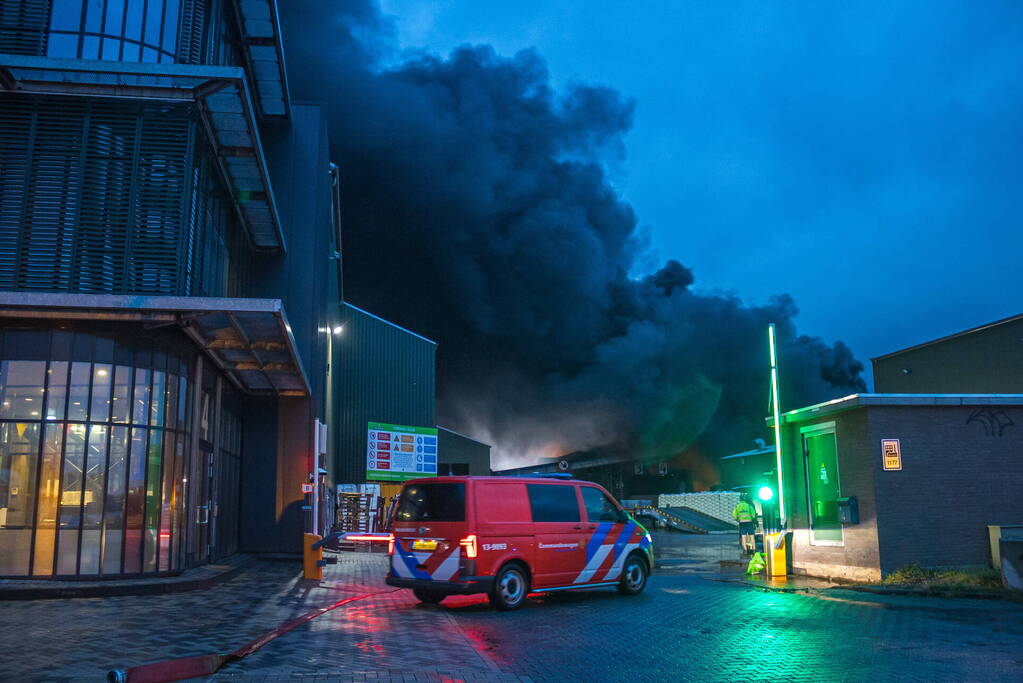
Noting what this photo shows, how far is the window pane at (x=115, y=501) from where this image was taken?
43.5 ft

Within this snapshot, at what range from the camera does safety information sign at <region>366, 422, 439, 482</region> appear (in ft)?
126

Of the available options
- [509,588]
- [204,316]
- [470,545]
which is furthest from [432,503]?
[204,316]

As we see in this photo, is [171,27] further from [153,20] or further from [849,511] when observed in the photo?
[849,511]

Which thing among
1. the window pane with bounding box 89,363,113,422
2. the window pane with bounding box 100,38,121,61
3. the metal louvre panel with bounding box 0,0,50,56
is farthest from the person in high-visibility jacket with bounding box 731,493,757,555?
the metal louvre panel with bounding box 0,0,50,56

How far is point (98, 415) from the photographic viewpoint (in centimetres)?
1345

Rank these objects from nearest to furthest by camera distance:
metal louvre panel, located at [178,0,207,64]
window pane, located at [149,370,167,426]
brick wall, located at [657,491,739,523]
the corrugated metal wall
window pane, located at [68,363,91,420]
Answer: window pane, located at [68,363,91,420] < window pane, located at [149,370,167,426] < metal louvre panel, located at [178,0,207,64] < the corrugated metal wall < brick wall, located at [657,491,739,523]

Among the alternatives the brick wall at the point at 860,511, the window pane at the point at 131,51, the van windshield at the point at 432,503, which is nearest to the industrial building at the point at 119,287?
the window pane at the point at 131,51

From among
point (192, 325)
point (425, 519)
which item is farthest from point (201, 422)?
point (425, 519)

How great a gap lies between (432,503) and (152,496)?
5.20m

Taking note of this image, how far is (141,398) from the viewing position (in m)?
14.0

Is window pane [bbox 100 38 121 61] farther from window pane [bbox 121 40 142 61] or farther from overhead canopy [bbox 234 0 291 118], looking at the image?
overhead canopy [bbox 234 0 291 118]

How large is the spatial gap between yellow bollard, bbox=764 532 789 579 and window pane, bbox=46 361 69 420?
12.5m

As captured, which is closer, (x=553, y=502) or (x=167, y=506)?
(x=553, y=502)

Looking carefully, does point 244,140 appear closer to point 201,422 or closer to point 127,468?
point 201,422
